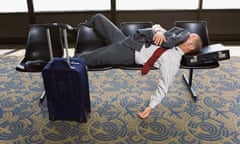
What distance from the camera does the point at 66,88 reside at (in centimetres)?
225

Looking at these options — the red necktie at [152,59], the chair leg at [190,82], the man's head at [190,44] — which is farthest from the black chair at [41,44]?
the chair leg at [190,82]

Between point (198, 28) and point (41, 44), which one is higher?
point (198, 28)

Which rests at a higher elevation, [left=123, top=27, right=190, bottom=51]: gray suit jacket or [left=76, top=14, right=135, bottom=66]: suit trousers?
[left=123, top=27, right=190, bottom=51]: gray suit jacket

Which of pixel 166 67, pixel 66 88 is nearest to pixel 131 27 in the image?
pixel 166 67

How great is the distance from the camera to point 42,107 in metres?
2.64

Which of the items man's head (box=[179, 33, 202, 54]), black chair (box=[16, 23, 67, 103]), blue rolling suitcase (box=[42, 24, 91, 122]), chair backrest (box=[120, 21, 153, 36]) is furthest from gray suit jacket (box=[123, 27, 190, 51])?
black chair (box=[16, 23, 67, 103])

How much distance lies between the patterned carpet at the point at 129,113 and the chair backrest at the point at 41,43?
0.41 metres

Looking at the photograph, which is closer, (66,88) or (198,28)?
(66,88)

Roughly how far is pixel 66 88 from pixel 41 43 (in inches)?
30.5

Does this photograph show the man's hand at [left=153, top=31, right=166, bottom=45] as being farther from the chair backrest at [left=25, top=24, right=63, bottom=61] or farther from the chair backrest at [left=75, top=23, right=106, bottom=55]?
the chair backrest at [left=25, top=24, right=63, bottom=61]

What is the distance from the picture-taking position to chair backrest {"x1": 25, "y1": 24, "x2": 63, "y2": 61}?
2.77m

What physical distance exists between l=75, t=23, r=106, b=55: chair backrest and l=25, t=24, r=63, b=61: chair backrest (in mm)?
190

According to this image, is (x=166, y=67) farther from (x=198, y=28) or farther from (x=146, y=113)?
(x=198, y=28)

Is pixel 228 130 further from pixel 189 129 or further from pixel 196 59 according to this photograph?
pixel 196 59
